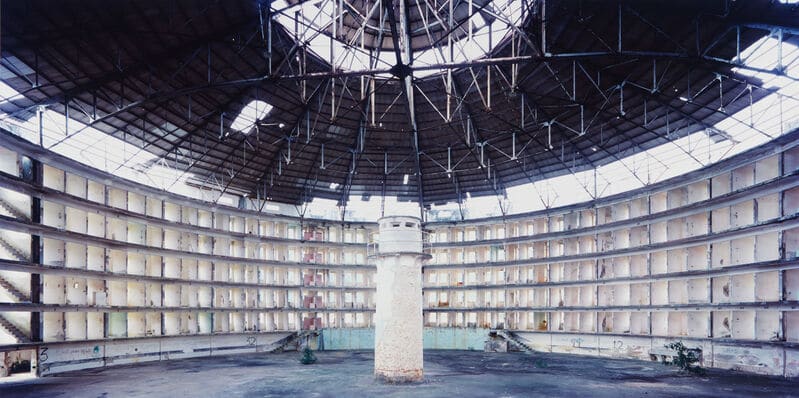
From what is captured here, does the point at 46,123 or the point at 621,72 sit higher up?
the point at 621,72

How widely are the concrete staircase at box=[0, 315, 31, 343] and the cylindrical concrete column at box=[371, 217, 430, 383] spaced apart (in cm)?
2454

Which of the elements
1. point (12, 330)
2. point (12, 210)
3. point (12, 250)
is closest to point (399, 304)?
point (12, 330)

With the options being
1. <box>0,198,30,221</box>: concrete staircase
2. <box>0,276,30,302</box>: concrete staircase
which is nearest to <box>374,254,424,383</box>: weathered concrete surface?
<box>0,276,30,302</box>: concrete staircase

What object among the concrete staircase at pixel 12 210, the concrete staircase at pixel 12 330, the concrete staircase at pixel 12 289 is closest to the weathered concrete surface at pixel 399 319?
the concrete staircase at pixel 12 330

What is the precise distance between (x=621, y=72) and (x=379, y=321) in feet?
88.4

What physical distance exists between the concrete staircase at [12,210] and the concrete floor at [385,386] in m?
11.1

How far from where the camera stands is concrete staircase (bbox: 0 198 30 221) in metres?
40.8

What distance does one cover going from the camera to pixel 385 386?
34.7 metres

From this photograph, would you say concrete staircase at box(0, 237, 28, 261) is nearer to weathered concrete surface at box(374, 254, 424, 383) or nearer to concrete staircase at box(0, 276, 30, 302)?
concrete staircase at box(0, 276, 30, 302)

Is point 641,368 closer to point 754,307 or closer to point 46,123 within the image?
point 754,307

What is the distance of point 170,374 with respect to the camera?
42.8 meters

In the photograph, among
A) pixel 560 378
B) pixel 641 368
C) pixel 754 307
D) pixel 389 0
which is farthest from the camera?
pixel 641 368

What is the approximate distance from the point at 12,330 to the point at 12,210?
26.4 ft

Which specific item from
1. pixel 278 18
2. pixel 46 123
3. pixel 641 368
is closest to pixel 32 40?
pixel 46 123
